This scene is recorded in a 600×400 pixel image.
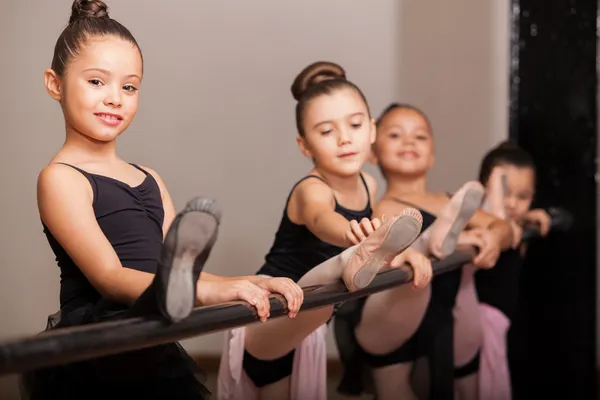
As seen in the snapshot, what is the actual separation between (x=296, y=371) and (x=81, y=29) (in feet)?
2.06

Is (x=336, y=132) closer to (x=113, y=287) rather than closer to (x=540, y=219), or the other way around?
(x=113, y=287)

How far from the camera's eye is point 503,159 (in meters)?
2.11

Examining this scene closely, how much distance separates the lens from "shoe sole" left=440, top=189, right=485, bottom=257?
1599mm

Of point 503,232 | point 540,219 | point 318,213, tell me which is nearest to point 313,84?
point 318,213

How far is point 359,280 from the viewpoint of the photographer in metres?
1.28

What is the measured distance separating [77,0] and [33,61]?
0.28 feet

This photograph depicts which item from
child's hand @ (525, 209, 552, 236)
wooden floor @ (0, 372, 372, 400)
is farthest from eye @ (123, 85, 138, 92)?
child's hand @ (525, 209, 552, 236)

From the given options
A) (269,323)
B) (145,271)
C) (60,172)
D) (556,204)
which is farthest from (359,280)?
(556,204)

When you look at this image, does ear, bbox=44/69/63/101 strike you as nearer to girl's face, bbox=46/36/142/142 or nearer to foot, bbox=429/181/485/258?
girl's face, bbox=46/36/142/142

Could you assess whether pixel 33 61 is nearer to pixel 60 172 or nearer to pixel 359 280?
pixel 60 172

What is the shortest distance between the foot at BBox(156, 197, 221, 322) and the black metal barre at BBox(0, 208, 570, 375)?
25 millimetres

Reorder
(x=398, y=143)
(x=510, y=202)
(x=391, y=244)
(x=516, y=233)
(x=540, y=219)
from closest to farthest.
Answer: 1. (x=391, y=244)
2. (x=398, y=143)
3. (x=516, y=233)
4. (x=510, y=202)
5. (x=540, y=219)

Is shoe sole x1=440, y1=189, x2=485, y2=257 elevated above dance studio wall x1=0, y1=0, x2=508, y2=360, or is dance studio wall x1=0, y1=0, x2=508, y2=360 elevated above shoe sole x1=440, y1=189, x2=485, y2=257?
dance studio wall x1=0, y1=0, x2=508, y2=360

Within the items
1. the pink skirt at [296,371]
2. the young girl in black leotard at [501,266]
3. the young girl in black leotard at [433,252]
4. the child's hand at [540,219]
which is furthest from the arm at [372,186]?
the child's hand at [540,219]
